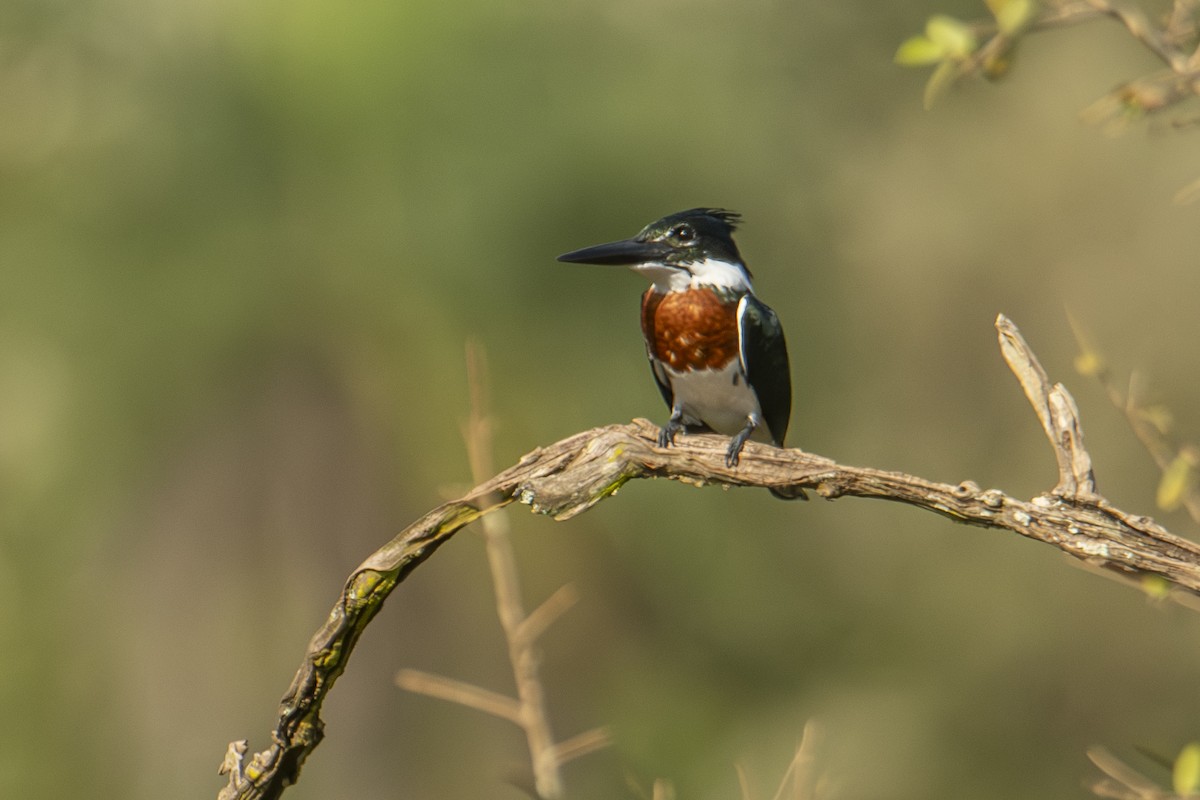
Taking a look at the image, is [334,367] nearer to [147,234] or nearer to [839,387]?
[147,234]

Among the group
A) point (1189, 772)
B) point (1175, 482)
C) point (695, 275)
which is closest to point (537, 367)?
point (695, 275)

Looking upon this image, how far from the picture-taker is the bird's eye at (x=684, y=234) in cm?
420

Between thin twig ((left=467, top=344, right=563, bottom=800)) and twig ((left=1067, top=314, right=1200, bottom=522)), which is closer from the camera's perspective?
thin twig ((left=467, top=344, right=563, bottom=800))

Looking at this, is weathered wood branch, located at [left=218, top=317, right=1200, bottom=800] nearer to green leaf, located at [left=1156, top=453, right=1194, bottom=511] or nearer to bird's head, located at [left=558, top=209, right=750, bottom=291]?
green leaf, located at [left=1156, top=453, right=1194, bottom=511]

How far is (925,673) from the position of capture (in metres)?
10.9

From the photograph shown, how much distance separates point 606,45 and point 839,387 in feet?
9.38

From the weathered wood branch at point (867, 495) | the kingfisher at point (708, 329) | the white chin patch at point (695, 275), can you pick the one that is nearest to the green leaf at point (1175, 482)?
the weathered wood branch at point (867, 495)

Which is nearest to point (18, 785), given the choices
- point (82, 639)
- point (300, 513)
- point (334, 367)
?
point (82, 639)

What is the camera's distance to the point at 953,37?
2.51 meters

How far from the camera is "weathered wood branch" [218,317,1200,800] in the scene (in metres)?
2.38

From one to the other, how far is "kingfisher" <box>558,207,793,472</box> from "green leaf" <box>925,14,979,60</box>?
5.40 ft

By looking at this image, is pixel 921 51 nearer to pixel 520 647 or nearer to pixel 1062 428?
pixel 1062 428

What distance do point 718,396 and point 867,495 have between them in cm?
163

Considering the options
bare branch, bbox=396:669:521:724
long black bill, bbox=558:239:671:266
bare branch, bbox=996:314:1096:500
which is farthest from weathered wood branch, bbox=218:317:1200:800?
Answer: long black bill, bbox=558:239:671:266
